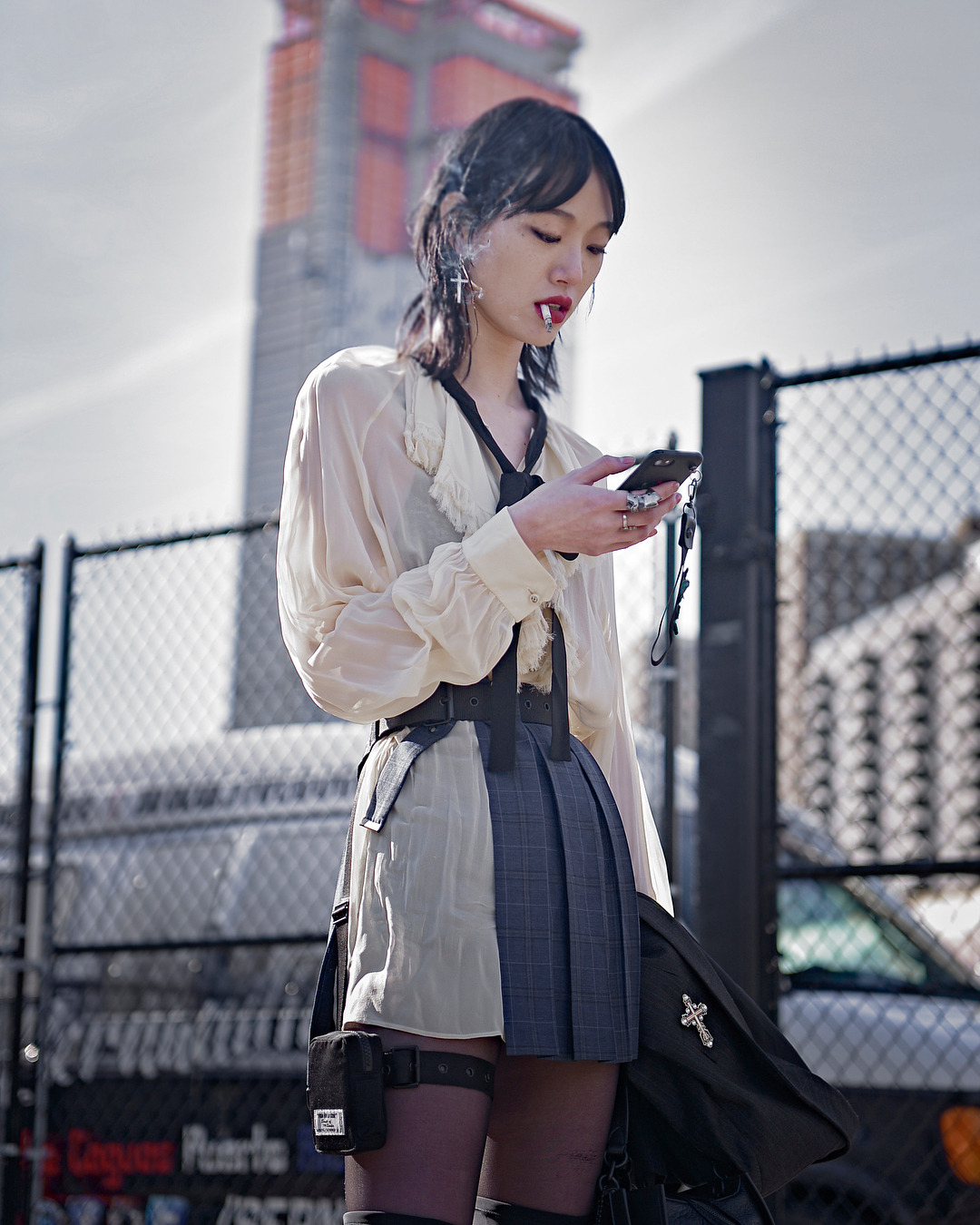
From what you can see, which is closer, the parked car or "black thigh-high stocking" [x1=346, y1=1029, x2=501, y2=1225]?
"black thigh-high stocking" [x1=346, y1=1029, x2=501, y2=1225]

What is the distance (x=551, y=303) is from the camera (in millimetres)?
1938

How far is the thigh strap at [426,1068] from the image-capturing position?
158cm

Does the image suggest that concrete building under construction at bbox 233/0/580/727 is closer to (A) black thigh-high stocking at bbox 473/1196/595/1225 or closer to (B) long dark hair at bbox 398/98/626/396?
(B) long dark hair at bbox 398/98/626/396

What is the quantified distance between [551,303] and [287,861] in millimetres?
3867

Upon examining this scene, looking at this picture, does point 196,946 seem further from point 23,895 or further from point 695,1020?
point 695,1020

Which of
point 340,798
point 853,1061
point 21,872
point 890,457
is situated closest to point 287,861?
point 340,798

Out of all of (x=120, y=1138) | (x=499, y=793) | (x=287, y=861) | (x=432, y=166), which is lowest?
(x=120, y=1138)

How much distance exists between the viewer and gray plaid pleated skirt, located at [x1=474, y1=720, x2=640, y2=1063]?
165 centimetres

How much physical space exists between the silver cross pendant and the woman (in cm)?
8

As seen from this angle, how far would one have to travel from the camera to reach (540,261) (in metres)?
1.91

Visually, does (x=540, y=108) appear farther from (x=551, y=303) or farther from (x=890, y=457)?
(x=890, y=457)

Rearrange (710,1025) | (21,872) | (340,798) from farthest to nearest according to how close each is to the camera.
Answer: (340,798) → (21,872) → (710,1025)

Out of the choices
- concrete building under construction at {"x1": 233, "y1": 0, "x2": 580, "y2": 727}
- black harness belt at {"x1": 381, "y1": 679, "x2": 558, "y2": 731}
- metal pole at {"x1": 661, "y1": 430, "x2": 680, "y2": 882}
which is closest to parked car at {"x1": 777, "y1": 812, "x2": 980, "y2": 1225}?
metal pole at {"x1": 661, "y1": 430, "x2": 680, "y2": 882}

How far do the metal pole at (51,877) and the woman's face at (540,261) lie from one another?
3146 millimetres
